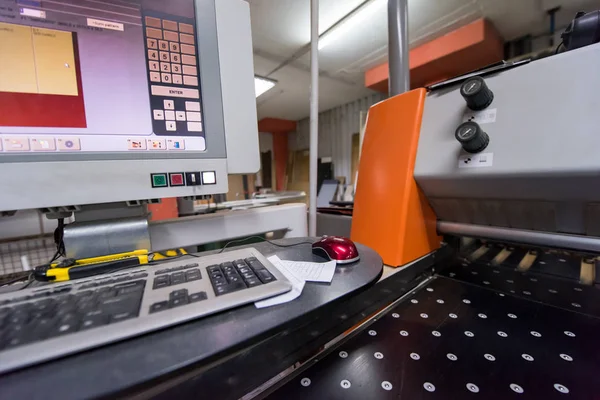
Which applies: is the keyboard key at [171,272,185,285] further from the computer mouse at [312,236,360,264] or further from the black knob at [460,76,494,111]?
the black knob at [460,76,494,111]

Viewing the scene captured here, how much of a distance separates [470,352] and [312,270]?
25 centimetres

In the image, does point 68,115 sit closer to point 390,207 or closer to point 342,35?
point 390,207

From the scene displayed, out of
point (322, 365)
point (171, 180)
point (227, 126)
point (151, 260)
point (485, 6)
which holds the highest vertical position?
point (485, 6)

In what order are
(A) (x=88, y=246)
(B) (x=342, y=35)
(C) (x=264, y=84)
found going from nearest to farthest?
1. (A) (x=88, y=246)
2. (B) (x=342, y=35)
3. (C) (x=264, y=84)

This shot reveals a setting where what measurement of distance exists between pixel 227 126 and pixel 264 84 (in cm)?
318

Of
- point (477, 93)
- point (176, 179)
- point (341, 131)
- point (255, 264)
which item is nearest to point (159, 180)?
point (176, 179)

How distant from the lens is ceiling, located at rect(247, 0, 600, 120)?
1892mm

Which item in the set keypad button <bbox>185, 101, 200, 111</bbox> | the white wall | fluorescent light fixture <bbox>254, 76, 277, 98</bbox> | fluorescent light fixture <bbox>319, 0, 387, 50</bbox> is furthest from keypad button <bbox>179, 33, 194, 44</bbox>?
the white wall

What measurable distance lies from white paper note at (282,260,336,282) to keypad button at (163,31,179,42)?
444 mm

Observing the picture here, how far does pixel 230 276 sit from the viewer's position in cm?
31

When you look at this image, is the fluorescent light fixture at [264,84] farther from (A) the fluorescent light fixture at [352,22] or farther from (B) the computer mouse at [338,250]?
(B) the computer mouse at [338,250]

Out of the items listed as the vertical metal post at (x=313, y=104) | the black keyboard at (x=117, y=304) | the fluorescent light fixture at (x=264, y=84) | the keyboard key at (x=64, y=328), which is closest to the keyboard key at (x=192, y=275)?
the black keyboard at (x=117, y=304)

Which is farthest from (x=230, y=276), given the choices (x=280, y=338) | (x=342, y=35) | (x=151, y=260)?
(x=342, y=35)

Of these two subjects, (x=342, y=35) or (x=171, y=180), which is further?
(x=342, y=35)
